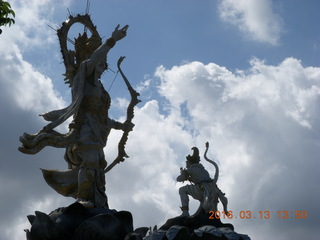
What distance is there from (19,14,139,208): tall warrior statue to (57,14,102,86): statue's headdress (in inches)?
0.7

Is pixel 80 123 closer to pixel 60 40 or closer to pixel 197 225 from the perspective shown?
pixel 60 40

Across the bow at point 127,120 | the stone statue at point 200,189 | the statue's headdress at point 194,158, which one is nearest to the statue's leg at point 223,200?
the stone statue at point 200,189

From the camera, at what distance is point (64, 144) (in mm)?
8922

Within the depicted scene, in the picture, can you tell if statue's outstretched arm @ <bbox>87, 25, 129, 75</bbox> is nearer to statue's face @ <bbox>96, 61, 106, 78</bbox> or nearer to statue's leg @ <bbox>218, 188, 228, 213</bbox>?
statue's face @ <bbox>96, 61, 106, 78</bbox>

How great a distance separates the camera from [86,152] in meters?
9.01

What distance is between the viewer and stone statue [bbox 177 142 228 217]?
40.1 feet

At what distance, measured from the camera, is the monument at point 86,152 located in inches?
299

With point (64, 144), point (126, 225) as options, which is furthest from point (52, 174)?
point (126, 225)

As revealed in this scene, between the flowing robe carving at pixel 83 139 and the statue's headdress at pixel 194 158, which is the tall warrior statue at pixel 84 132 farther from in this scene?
the statue's headdress at pixel 194 158

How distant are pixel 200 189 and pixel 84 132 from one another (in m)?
4.19

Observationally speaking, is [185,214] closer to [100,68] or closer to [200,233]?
[200,233]

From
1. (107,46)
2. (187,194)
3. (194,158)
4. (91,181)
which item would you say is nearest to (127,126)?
(91,181)

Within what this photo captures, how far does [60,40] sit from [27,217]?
342 centimetres

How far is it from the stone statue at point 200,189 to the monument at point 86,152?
97 centimetres
